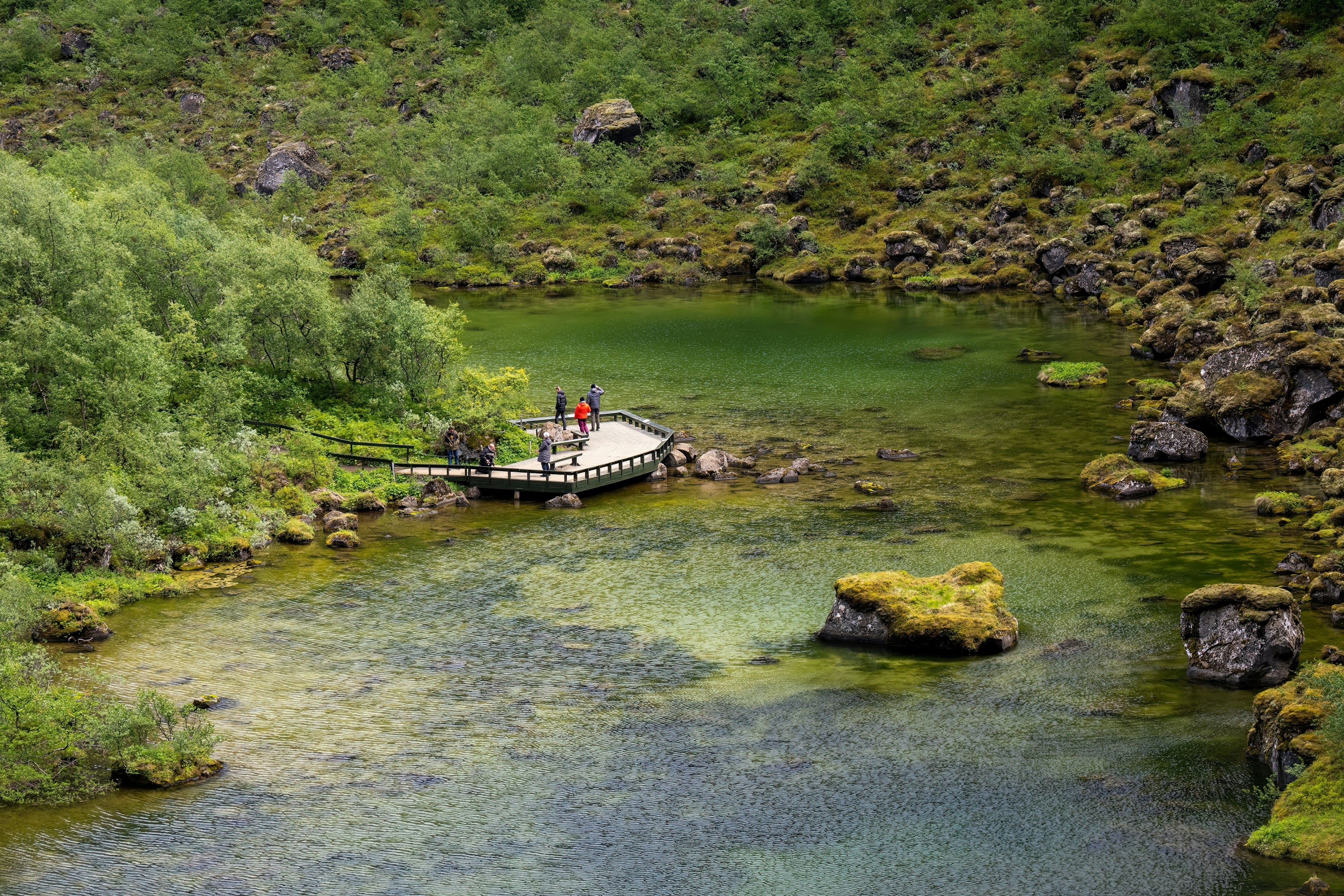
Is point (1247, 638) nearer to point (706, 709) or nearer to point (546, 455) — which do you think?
point (706, 709)

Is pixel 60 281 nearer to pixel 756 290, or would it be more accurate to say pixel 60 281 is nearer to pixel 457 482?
pixel 457 482

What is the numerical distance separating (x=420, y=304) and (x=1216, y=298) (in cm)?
5921

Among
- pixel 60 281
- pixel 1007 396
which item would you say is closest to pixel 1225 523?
pixel 1007 396

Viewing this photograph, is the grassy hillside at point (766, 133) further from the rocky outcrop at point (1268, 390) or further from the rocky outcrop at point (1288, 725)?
the rocky outcrop at point (1288, 725)

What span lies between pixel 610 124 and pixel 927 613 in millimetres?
134975

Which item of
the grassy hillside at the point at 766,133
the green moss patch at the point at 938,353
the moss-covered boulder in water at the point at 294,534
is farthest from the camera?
the grassy hillside at the point at 766,133

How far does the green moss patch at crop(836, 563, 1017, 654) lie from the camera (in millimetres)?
41000

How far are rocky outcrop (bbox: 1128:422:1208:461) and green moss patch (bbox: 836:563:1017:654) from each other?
2434 centimetres

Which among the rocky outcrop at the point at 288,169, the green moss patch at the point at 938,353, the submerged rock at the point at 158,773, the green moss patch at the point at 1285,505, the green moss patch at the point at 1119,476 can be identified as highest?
the rocky outcrop at the point at 288,169

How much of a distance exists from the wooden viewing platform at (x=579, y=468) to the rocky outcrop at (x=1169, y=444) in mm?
26028

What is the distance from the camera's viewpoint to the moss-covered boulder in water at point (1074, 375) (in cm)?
8112

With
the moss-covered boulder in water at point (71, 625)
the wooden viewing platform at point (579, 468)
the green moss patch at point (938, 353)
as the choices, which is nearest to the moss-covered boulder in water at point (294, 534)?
the wooden viewing platform at point (579, 468)

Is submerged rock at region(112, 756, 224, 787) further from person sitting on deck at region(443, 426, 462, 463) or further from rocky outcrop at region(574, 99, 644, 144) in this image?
rocky outcrop at region(574, 99, 644, 144)

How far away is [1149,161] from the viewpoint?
125 meters
